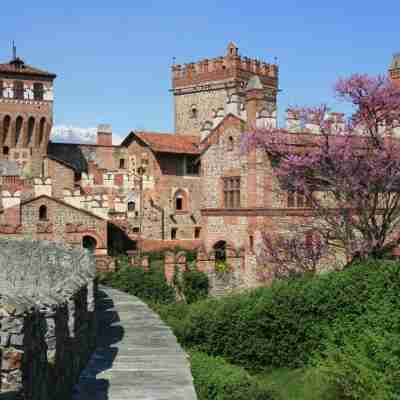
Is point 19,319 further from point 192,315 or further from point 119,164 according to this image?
point 119,164

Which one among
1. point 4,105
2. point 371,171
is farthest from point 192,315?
point 4,105

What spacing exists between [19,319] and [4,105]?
150 feet

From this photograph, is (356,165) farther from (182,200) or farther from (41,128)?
(41,128)

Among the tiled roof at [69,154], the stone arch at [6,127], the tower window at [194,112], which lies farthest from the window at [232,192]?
the tower window at [194,112]

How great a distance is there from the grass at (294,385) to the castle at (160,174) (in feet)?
40.1

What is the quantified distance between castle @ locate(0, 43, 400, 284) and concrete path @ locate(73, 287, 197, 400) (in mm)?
15549

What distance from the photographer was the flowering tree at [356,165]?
2484 cm

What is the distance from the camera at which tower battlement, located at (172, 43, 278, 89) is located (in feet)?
189

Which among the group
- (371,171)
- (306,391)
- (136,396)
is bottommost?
(306,391)

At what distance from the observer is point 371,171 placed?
81.5ft

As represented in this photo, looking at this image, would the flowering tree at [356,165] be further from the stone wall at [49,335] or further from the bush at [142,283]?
the stone wall at [49,335]

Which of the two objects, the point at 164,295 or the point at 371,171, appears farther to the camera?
the point at 164,295

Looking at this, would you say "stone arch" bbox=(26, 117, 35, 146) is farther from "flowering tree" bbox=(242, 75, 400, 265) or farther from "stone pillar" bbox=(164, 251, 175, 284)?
"flowering tree" bbox=(242, 75, 400, 265)

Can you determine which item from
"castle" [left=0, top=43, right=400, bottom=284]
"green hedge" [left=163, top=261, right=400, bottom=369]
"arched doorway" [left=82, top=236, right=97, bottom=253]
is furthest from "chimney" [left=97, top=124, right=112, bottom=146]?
"green hedge" [left=163, top=261, right=400, bottom=369]
